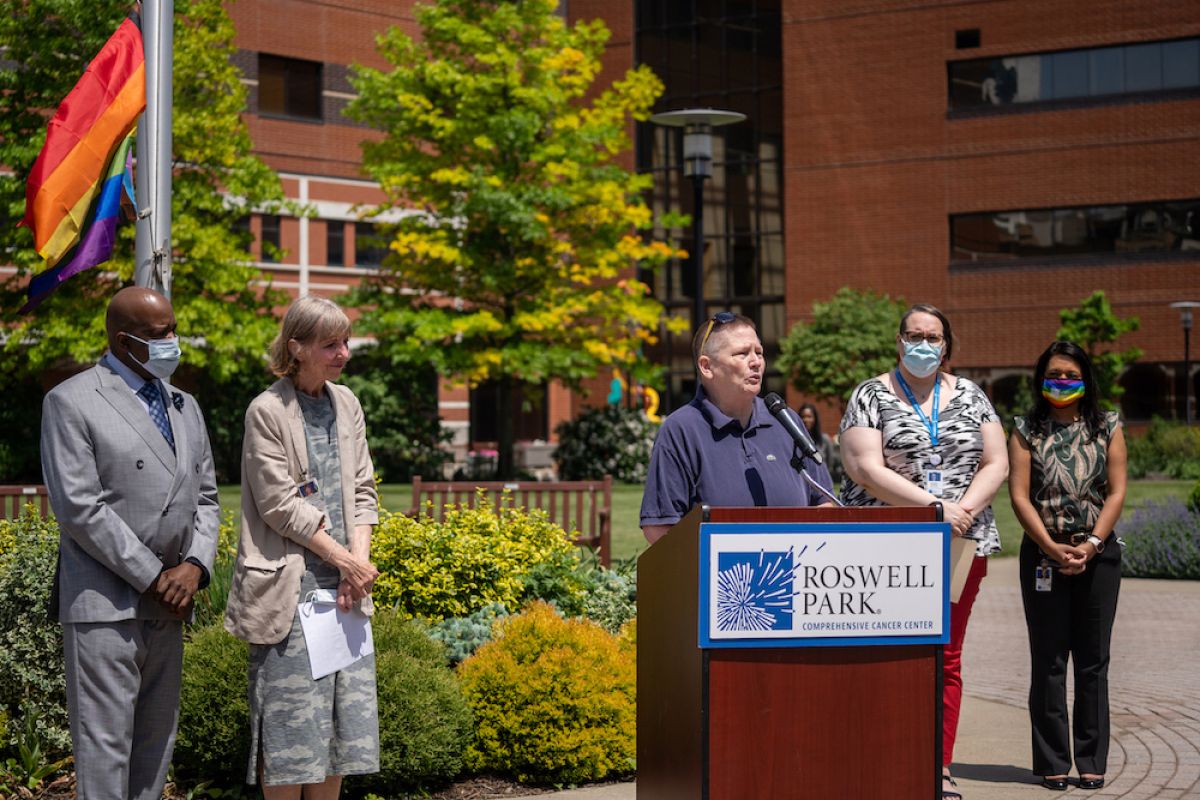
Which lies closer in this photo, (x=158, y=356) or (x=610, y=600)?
(x=158, y=356)

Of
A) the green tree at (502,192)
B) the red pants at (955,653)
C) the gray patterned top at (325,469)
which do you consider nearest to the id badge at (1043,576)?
the red pants at (955,653)

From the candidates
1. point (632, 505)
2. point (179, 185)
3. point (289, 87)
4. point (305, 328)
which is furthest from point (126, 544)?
point (289, 87)

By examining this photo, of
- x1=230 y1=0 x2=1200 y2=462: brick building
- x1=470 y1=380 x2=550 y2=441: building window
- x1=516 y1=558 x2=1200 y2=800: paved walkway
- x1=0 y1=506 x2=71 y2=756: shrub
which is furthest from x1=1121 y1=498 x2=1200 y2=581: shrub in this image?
x1=470 y1=380 x2=550 y2=441: building window

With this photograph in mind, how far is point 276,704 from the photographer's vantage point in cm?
480

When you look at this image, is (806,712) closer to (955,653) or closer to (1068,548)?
(955,653)

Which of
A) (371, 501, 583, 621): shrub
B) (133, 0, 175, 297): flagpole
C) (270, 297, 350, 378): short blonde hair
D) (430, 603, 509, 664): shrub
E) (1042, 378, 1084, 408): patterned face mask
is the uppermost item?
(133, 0, 175, 297): flagpole

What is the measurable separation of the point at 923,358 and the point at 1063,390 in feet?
3.17

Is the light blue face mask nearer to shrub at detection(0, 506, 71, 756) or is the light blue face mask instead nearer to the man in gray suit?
the man in gray suit

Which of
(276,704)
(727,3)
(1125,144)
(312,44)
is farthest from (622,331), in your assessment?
(276,704)

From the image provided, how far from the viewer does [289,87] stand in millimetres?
41438

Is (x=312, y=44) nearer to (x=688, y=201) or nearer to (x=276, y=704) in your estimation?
(x=688, y=201)

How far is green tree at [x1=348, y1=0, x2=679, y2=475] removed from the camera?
95.7ft

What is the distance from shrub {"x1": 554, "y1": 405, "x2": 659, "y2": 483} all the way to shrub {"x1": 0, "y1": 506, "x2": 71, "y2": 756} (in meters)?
26.6

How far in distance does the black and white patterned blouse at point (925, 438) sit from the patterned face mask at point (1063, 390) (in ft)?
1.77
